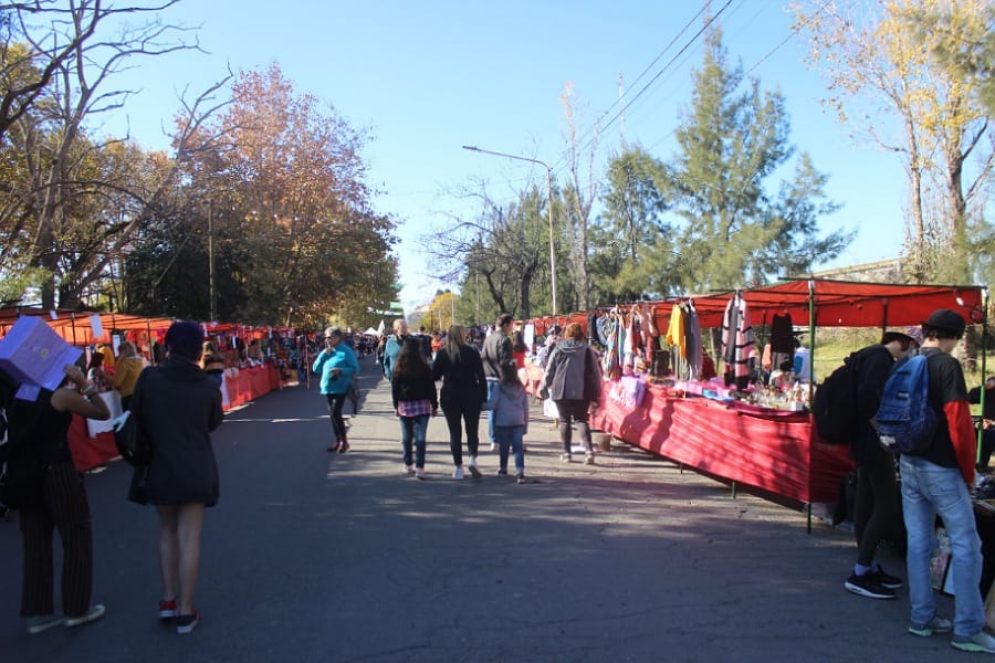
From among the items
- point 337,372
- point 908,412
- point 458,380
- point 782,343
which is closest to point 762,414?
point 458,380

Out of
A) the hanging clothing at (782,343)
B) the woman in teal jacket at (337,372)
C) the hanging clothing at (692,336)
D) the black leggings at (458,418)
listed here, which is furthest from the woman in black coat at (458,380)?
the hanging clothing at (782,343)

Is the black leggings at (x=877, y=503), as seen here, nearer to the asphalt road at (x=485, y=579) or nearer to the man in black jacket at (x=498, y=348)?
the asphalt road at (x=485, y=579)

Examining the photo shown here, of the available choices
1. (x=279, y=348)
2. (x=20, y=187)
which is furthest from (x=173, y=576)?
(x=279, y=348)

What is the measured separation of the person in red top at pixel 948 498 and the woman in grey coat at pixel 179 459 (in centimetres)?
393

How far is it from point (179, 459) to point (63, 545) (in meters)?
0.83

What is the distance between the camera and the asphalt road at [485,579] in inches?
150

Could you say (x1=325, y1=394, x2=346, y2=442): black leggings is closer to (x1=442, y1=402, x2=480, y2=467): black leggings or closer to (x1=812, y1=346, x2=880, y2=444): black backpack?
(x1=442, y1=402, x2=480, y2=467): black leggings

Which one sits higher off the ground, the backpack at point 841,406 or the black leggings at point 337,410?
the backpack at point 841,406

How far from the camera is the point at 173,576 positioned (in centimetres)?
410

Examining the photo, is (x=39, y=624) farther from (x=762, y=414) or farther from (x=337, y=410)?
(x=762, y=414)

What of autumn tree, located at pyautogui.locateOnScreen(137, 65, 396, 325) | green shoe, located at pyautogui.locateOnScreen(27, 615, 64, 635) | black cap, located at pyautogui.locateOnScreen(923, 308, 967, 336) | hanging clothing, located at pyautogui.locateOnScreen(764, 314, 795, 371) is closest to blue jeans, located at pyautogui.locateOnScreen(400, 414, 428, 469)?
green shoe, located at pyautogui.locateOnScreen(27, 615, 64, 635)

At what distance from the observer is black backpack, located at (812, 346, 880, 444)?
4.70 metres

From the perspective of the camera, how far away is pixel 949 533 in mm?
3867

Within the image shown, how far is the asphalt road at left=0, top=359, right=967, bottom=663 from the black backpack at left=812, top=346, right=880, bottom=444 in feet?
3.22
